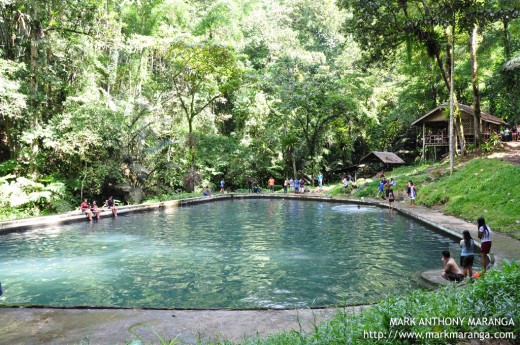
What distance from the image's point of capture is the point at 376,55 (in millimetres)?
24328

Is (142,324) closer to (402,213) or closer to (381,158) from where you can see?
(402,213)

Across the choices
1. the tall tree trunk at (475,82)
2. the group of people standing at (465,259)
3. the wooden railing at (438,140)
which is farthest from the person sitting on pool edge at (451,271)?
the wooden railing at (438,140)

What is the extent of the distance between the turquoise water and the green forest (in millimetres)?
7993

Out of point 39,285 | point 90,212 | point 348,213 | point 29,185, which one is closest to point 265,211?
point 348,213

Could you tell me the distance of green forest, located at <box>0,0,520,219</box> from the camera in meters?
21.4

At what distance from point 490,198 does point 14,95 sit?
75.2ft

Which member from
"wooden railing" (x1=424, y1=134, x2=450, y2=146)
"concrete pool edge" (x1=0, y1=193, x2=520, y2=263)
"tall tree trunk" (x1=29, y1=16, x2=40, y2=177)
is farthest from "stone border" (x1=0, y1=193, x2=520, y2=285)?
"wooden railing" (x1=424, y1=134, x2=450, y2=146)

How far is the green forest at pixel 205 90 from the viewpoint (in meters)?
21.4

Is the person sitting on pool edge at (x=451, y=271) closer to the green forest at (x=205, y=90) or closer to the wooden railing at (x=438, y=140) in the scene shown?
the green forest at (x=205, y=90)

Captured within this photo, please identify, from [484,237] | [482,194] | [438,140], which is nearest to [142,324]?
[484,237]

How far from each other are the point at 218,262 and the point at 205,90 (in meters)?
25.8

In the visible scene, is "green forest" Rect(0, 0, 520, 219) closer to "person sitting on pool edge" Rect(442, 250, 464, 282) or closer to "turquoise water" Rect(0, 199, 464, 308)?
"turquoise water" Rect(0, 199, 464, 308)

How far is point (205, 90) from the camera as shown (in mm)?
34562

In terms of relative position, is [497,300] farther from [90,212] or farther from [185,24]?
[185,24]
